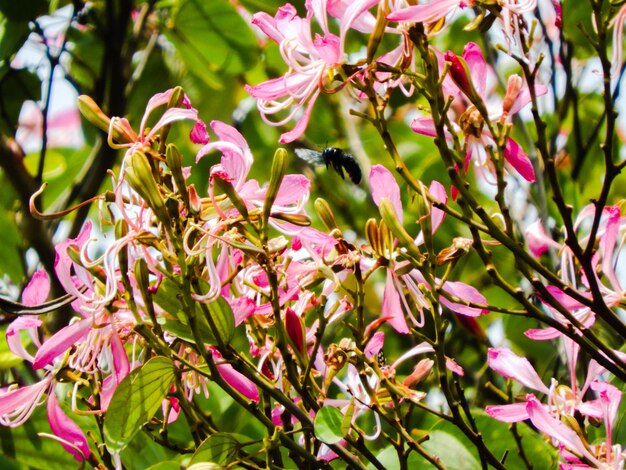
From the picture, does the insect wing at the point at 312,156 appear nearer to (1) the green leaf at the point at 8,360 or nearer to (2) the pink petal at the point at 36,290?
(2) the pink petal at the point at 36,290

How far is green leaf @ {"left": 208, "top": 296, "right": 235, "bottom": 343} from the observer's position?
98 centimetres

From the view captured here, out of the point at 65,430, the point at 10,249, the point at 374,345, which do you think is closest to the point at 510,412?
the point at 374,345

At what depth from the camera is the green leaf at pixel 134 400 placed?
3.07 feet

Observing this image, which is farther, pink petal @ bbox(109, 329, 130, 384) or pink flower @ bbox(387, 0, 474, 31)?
pink petal @ bbox(109, 329, 130, 384)

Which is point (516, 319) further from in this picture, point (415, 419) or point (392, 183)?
point (392, 183)

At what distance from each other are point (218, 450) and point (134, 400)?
0.10 metres

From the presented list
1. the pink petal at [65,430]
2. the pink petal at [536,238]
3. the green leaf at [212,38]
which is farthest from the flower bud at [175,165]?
the green leaf at [212,38]

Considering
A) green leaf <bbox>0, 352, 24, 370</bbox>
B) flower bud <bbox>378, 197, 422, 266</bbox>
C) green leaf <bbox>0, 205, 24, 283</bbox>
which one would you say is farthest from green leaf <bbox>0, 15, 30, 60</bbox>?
flower bud <bbox>378, 197, 422, 266</bbox>

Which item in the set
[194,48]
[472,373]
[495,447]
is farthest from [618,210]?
[194,48]

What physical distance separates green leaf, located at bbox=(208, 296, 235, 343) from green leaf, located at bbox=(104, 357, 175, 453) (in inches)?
2.8

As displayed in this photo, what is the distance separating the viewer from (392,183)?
1034mm

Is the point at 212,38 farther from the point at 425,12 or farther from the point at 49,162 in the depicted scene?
the point at 425,12

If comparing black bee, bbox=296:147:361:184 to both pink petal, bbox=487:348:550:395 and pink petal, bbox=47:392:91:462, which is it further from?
pink petal, bbox=47:392:91:462

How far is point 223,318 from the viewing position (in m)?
0.99
